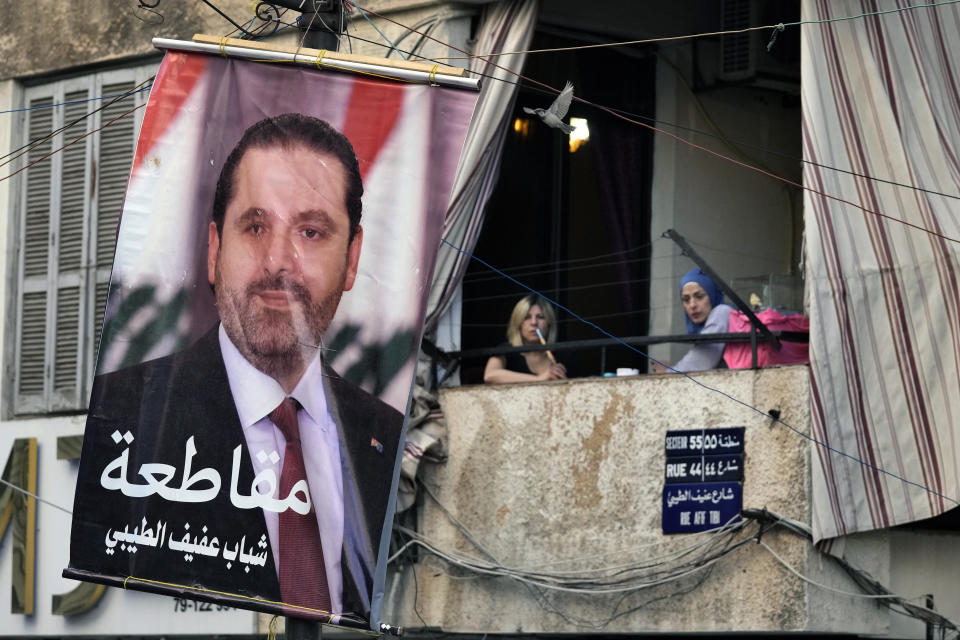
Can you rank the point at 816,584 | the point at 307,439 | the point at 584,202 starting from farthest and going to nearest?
the point at 584,202 → the point at 816,584 → the point at 307,439

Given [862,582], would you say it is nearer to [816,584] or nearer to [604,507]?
[816,584]

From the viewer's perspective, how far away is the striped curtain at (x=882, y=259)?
32.3 ft

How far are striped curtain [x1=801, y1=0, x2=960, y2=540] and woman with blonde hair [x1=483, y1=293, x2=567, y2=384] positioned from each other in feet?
7.15

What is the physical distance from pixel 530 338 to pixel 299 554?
10.9ft

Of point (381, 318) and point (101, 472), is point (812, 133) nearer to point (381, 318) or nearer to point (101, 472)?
point (381, 318)

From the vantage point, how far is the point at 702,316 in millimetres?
11305

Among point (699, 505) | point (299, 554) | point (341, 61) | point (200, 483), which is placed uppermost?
point (341, 61)

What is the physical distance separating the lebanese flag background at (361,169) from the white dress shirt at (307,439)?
225 millimetres

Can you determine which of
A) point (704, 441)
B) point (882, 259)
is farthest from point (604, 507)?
point (882, 259)

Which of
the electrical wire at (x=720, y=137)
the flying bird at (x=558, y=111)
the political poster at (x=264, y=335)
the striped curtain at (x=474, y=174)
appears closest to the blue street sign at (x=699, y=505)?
the striped curtain at (x=474, y=174)

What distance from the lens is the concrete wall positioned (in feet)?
33.6

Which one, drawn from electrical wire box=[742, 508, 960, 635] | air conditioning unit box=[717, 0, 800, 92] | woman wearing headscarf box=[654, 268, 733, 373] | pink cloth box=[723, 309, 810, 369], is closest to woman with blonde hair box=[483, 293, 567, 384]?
woman wearing headscarf box=[654, 268, 733, 373]

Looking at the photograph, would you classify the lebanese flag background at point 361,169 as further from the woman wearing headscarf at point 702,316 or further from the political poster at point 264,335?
the woman wearing headscarf at point 702,316

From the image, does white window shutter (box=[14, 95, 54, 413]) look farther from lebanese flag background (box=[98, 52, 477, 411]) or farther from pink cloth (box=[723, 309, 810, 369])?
pink cloth (box=[723, 309, 810, 369])
